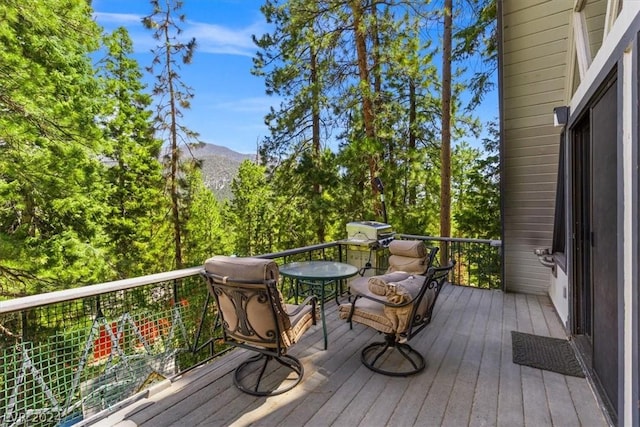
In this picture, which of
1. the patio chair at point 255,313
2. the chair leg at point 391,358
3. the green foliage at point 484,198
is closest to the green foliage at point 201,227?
the green foliage at point 484,198

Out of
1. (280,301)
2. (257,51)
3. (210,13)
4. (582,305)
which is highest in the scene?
(210,13)

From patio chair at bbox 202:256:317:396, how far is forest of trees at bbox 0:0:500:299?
597 cm

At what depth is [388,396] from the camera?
2.34 m

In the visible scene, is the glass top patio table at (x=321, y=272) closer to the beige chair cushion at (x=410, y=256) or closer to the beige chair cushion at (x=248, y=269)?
the beige chair cushion at (x=410, y=256)

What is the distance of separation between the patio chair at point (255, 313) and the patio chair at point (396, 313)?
549 mm

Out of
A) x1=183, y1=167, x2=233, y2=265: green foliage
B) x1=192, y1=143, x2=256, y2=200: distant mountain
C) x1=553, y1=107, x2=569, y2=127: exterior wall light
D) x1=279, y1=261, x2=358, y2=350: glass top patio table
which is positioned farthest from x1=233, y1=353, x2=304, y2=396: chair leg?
x1=192, y1=143, x2=256, y2=200: distant mountain

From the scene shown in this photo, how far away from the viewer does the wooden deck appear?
6.88 ft

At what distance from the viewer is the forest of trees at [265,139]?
6.47m

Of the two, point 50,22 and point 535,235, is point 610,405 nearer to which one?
point 535,235

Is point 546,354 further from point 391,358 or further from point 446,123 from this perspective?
point 446,123

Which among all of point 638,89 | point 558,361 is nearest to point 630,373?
point 638,89

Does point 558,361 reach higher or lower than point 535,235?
lower

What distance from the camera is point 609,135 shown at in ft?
6.93

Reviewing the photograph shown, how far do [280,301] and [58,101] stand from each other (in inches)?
288
